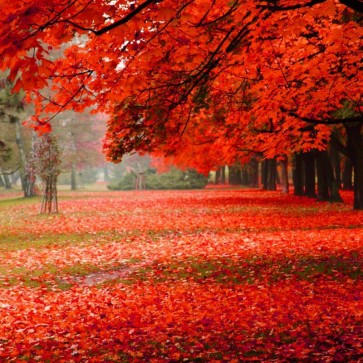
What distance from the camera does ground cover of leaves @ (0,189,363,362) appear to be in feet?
21.2

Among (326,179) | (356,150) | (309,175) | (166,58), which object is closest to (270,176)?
(309,175)

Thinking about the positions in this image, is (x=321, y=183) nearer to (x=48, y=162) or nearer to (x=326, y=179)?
(x=326, y=179)

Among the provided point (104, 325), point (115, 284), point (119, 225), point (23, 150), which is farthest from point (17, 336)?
point (23, 150)

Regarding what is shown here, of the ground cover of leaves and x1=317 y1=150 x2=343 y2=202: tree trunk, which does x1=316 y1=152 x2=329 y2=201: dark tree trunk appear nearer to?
x1=317 y1=150 x2=343 y2=202: tree trunk

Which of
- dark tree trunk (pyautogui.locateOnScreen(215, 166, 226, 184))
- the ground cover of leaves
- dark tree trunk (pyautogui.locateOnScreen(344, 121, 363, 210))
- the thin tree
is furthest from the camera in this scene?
dark tree trunk (pyautogui.locateOnScreen(215, 166, 226, 184))

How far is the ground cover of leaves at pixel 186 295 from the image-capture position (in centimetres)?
646

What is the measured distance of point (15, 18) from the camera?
448cm

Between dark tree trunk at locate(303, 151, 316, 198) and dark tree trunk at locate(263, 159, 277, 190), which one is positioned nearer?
dark tree trunk at locate(303, 151, 316, 198)

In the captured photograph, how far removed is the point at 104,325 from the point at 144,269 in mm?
4365

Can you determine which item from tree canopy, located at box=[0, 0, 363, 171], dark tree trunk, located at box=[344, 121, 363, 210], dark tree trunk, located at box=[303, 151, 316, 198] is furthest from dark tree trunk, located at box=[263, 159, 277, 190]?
tree canopy, located at box=[0, 0, 363, 171]

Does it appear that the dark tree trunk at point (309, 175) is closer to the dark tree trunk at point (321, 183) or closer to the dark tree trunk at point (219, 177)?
the dark tree trunk at point (321, 183)

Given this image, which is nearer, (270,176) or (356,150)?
(356,150)

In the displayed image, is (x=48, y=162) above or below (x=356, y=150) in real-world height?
above

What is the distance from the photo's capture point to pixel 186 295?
9.36 meters
